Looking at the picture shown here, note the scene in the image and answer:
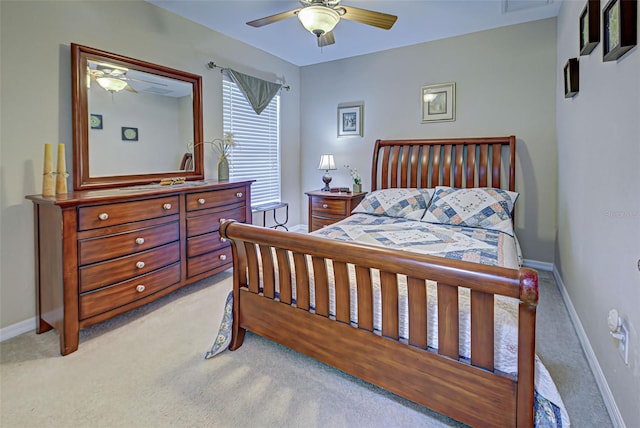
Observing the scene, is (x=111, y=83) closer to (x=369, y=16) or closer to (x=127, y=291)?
(x=127, y=291)

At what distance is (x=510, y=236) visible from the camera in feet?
8.82

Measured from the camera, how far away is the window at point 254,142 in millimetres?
3934

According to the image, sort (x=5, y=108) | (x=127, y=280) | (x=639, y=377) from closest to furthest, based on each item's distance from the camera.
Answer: (x=639, y=377)
(x=5, y=108)
(x=127, y=280)

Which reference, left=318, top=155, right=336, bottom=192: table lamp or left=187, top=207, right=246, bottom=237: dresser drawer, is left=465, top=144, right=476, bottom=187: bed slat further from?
left=187, top=207, right=246, bottom=237: dresser drawer

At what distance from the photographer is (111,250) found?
2281 mm

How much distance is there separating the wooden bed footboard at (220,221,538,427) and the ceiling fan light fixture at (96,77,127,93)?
1715mm

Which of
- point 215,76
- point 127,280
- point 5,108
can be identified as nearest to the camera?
point 5,108

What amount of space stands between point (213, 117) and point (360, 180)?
6.34 feet

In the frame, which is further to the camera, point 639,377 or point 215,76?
point 215,76

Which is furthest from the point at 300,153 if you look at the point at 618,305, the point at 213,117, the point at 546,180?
the point at 618,305

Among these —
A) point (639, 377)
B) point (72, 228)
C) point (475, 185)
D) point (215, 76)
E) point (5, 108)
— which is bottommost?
point (639, 377)

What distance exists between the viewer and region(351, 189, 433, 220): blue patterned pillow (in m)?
3.24

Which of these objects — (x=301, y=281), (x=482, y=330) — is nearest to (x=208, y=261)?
(x=301, y=281)

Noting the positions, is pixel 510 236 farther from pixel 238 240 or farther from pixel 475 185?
pixel 238 240
